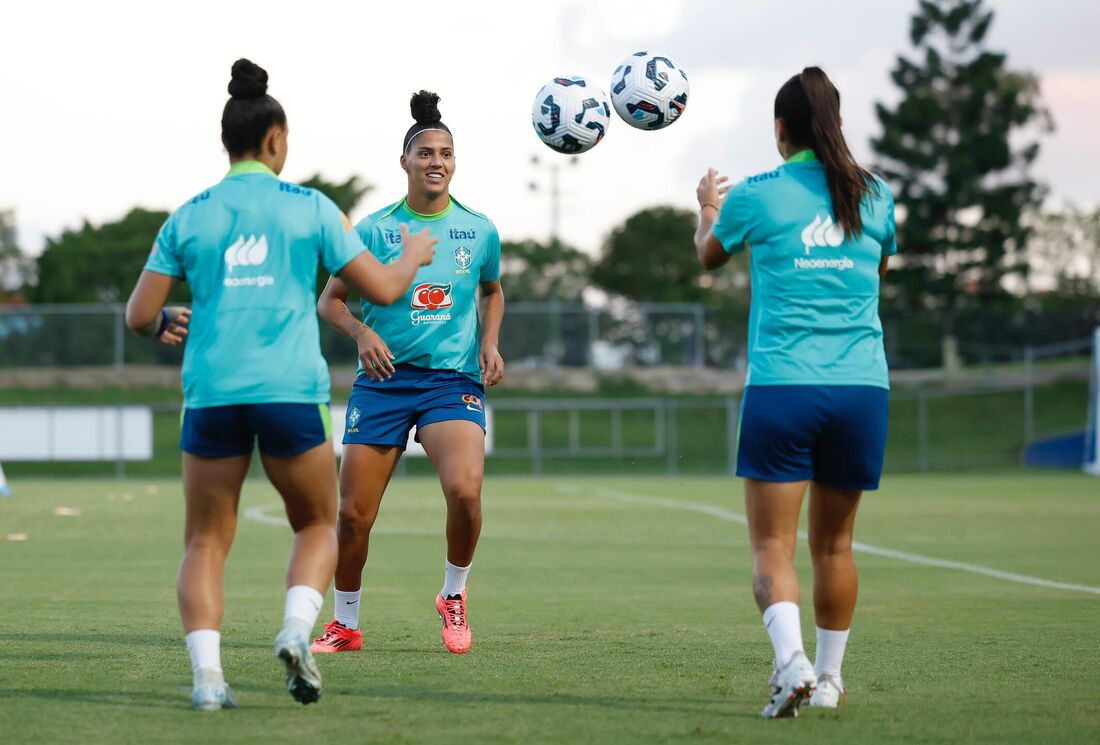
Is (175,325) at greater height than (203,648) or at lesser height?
greater

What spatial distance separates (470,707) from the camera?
18.1 ft

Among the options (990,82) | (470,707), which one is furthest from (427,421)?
(990,82)

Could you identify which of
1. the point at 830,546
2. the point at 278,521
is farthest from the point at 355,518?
the point at 278,521

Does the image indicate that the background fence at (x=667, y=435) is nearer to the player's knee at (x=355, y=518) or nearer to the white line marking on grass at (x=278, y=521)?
the white line marking on grass at (x=278, y=521)

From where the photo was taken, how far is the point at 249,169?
17.6ft

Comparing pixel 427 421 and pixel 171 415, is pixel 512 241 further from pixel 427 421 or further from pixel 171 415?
pixel 427 421

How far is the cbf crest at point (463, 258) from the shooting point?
24.8ft

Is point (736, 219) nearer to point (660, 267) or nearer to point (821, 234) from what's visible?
point (821, 234)

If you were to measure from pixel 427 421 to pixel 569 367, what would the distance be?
1527 inches

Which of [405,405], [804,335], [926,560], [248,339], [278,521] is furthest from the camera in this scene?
[278,521]

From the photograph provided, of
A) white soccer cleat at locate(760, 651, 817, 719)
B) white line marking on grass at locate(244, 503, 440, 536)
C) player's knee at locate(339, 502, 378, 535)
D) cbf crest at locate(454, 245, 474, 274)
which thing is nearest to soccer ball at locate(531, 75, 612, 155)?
cbf crest at locate(454, 245, 474, 274)

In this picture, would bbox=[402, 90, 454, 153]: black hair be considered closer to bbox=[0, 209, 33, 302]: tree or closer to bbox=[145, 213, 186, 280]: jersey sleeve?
bbox=[145, 213, 186, 280]: jersey sleeve

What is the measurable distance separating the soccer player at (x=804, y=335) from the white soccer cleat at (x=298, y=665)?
157 cm

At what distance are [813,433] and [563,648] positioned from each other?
2266 millimetres
